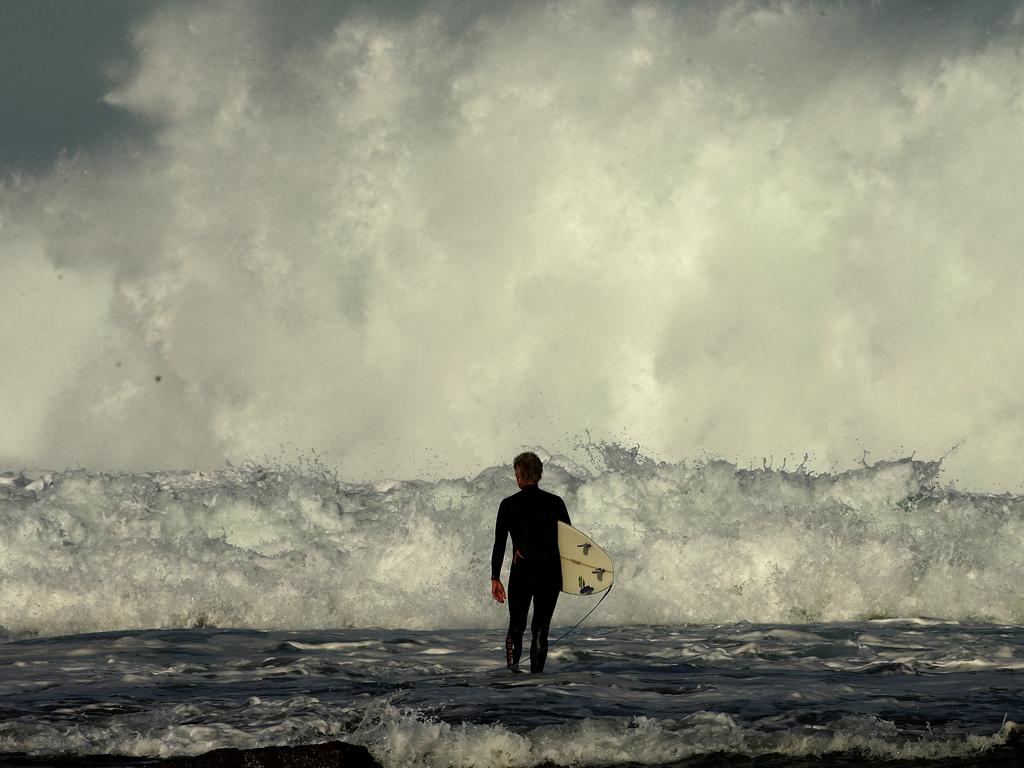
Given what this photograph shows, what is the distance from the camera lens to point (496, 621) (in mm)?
16734

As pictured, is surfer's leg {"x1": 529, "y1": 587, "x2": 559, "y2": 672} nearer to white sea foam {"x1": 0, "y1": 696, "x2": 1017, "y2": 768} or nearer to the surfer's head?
the surfer's head

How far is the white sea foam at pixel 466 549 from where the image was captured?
16844 millimetres

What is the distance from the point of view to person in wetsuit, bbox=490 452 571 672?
10258 mm

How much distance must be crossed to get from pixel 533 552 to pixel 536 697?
65.7 inches

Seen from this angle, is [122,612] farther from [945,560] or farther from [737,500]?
[945,560]

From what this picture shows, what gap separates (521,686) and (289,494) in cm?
1213

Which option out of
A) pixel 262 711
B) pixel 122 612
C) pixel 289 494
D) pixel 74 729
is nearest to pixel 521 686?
pixel 262 711

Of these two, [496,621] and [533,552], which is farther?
[496,621]

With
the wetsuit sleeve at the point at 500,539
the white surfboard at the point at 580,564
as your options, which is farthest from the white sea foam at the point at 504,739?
the white surfboard at the point at 580,564

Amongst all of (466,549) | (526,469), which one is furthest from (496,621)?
(526,469)

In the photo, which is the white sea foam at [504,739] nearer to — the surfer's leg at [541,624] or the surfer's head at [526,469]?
the surfer's leg at [541,624]

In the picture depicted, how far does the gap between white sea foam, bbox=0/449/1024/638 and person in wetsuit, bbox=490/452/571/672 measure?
5924mm

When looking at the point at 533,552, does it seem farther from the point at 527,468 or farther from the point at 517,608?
the point at 527,468

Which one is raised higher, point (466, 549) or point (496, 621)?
point (466, 549)
